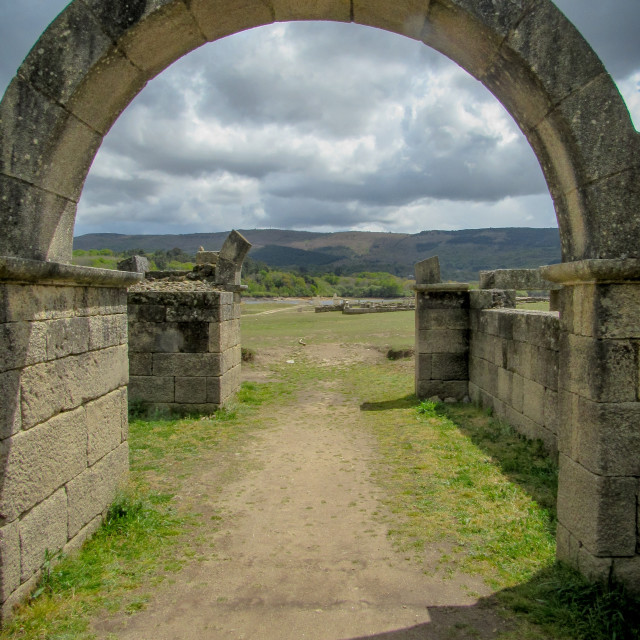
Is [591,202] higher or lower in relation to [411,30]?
lower

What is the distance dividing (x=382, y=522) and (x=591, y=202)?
3.14 metres

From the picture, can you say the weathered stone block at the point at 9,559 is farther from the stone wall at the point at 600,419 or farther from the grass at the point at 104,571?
the stone wall at the point at 600,419

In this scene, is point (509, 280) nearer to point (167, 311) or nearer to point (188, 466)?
point (167, 311)

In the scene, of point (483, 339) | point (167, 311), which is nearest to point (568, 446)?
point (483, 339)

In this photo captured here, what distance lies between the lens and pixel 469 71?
4.09m

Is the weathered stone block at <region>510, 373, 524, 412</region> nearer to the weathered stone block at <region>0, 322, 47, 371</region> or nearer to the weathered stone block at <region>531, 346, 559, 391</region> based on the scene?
the weathered stone block at <region>531, 346, 559, 391</region>

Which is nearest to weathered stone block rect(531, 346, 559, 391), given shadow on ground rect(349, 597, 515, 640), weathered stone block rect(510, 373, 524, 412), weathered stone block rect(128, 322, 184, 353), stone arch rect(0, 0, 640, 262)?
weathered stone block rect(510, 373, 524, 412)

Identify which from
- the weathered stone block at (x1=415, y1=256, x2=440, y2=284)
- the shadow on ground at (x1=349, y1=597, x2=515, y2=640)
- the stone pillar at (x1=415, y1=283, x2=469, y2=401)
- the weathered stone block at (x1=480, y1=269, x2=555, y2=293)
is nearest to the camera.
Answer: the shadow on ground at (x1=349, y1=597, x2=515, y2=640)

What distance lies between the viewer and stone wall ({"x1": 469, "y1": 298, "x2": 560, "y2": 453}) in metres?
6.27

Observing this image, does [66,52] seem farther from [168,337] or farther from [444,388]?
[444,388]

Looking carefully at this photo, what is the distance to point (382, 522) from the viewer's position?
483 centimetres

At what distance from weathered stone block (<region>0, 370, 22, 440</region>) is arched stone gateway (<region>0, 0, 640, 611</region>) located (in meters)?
0.01

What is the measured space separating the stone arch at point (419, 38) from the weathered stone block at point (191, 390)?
535 cm

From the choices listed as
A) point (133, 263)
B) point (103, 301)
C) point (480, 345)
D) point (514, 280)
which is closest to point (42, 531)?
point (103, 301)
